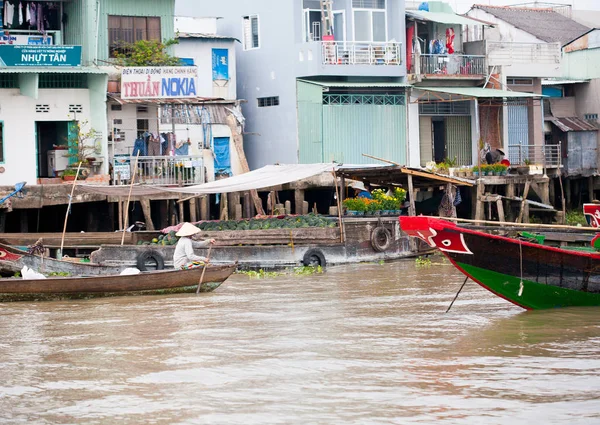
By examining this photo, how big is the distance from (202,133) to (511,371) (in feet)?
62.3

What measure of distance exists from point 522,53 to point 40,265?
18830 mm

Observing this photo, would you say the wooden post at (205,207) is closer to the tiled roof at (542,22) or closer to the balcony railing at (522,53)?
the balcony railing at (522,53)

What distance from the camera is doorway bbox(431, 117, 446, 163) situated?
32688mm

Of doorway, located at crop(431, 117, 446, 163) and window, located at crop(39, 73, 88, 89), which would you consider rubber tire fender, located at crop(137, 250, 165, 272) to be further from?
doorway, located at crop(431, 117, 446, 163)

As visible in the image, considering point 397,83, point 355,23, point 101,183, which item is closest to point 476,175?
point 397,83

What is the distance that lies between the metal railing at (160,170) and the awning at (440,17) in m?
8.28

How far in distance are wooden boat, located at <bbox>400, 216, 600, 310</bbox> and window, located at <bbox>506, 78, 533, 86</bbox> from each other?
61.5ft

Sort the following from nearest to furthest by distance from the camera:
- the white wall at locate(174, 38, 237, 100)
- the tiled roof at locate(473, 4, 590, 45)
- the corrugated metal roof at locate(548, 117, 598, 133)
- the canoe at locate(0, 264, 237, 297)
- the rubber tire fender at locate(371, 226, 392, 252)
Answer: the canoe at locate(0, 264, 237, 297), the rubber tire fender at locate(371, 226, 392, 252), the white wall at locate(174, 38, 237, 100), the corrugated metal roof at locate(548, 117, 598, 133), the tiled roof at locate(473, 4, 590, 45)

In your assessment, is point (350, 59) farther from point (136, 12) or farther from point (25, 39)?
point (25, 39)

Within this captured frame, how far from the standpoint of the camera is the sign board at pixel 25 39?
26.6 m

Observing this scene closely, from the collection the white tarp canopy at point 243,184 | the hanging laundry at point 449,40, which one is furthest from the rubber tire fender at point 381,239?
the hanging laundry at point 449,40

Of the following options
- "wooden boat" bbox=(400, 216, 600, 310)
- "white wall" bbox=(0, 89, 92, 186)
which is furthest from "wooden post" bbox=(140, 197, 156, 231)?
"wooden boat" bbox=(400, 216, 600, 310)

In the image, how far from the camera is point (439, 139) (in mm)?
32781

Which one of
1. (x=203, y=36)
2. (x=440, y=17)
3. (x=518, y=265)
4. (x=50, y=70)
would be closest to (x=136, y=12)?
(x=203, y=36)
